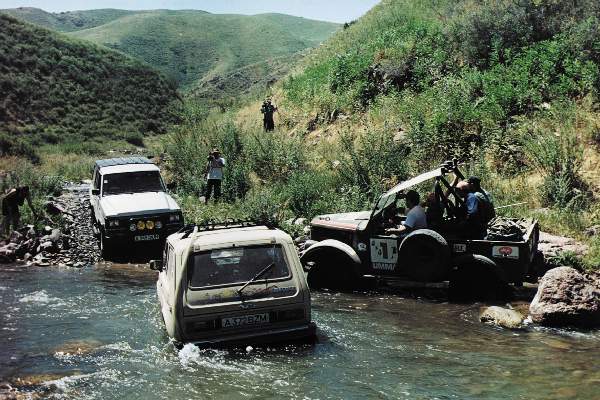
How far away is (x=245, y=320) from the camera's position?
24.3 feet

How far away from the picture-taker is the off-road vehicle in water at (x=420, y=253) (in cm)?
997

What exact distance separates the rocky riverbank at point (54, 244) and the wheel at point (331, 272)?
5.78m

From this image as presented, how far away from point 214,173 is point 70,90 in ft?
142

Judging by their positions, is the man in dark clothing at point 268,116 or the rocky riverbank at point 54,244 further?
the man in dark clothing at point 268,116

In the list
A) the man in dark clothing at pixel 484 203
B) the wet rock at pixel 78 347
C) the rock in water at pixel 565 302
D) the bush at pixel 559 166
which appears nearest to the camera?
the wet rock at pixel 78 347

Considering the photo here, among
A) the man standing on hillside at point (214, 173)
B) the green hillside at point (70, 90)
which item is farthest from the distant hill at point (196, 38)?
the man standing on hillside at point (214, 173)

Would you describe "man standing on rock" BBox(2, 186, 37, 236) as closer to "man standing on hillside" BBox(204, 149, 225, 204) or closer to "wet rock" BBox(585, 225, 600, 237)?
"man standing on hillside" BBox(204, 149, 225, 204)

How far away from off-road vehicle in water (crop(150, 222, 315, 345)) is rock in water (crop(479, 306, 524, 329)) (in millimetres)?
2940

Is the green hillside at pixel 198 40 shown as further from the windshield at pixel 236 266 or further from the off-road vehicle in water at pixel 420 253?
the windshield at pixel 236 266

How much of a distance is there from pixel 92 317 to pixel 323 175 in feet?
31.3

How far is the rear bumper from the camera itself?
288 inches

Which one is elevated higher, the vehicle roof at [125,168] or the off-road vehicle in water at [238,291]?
the vehicle roof at [125,168]

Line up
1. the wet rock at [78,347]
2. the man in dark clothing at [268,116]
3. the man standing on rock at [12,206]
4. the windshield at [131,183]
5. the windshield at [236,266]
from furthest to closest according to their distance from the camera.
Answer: the man in dark clothing at [268,116] → the man standing on rock at [12,206] → the windshield at [131,183] → the wet rock at [78,347] → the windshield at [236,266]

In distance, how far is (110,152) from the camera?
45.2 metres
